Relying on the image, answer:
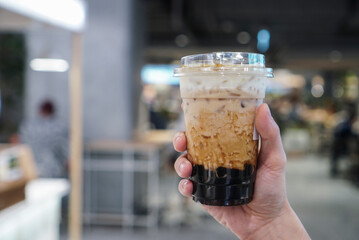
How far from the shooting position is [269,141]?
42.4 inches

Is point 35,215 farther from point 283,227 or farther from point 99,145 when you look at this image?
point 283,227

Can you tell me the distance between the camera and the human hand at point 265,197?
1060mm

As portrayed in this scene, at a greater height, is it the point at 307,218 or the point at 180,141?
the point at 180,141

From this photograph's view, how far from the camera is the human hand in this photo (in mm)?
1060

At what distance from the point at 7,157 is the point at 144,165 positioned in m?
2.38

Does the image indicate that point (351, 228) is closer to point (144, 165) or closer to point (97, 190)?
point (144, 165)

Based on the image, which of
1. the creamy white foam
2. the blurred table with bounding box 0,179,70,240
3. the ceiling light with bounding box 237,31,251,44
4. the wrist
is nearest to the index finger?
the creamy white foam

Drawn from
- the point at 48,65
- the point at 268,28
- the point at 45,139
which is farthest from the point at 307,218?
the point at 268,28

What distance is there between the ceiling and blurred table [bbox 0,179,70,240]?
20.1ft

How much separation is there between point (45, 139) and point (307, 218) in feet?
11.7

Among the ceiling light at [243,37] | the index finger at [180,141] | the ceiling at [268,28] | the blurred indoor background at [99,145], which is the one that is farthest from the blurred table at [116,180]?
the ceiling light at [243,37]

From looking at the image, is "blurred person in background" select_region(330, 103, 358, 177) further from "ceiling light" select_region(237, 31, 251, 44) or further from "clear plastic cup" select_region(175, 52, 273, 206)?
"clear plastic cup" select_region(175, 52, 273, 206)

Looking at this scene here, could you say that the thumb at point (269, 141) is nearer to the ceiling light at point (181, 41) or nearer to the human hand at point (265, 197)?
the human hand at point (265, 197)

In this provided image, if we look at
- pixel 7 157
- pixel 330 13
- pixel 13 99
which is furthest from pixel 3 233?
pixel 330 13
